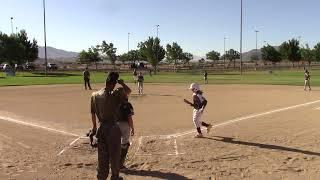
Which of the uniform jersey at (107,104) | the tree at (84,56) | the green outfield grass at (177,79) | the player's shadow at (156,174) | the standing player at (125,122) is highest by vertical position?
the tree at (84,56)

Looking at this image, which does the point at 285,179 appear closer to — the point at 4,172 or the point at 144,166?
the point at 144,166

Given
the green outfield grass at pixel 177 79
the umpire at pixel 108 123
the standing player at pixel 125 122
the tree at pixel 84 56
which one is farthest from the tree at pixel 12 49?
the umpire at pixel 108 123

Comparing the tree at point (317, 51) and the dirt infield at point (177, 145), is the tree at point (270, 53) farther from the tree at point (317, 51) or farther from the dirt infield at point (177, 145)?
the dirt infield at point (177, 145)

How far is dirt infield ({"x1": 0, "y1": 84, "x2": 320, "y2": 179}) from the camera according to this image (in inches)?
404

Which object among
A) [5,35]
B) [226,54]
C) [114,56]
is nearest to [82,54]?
[114,56]

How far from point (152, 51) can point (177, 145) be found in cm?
8663

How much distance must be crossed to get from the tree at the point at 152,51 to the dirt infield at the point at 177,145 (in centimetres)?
7717

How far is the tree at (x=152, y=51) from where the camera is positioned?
324ft

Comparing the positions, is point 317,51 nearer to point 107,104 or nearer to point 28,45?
point 28,45

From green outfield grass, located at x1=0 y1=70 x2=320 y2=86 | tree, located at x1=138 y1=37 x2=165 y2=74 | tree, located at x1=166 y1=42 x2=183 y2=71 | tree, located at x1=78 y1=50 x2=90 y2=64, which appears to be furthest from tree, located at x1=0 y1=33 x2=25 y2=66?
tree, located at x1=166 y1=42 x2=183 y2=71

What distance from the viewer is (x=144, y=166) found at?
10.7m

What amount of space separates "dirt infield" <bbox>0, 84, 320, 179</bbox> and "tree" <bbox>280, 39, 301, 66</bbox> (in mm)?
90216

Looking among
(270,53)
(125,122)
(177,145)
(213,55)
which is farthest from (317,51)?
(125,122)

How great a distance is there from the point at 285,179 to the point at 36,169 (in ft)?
15.9
